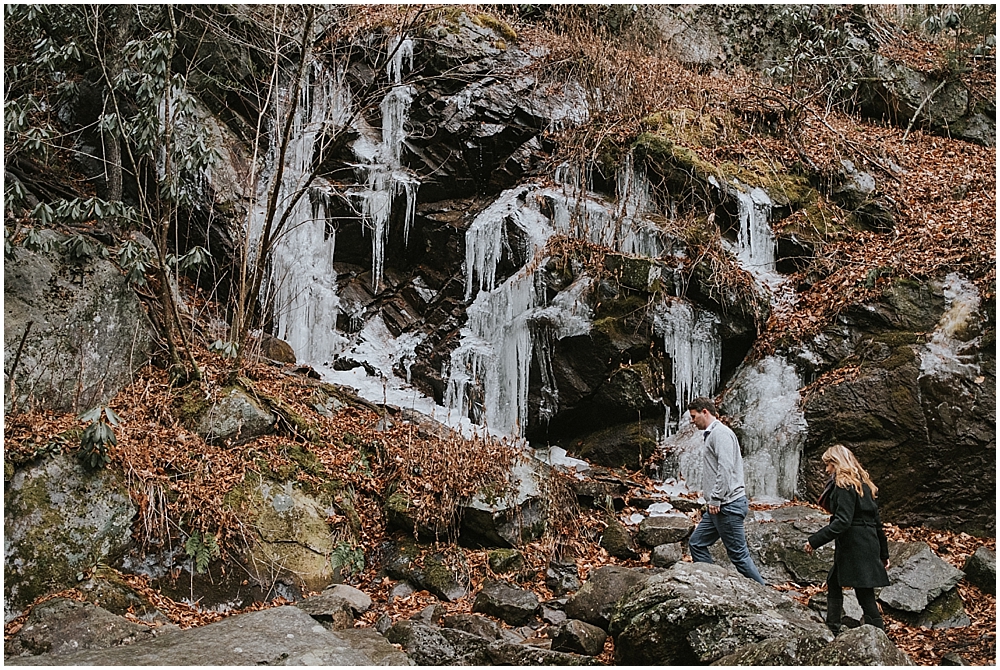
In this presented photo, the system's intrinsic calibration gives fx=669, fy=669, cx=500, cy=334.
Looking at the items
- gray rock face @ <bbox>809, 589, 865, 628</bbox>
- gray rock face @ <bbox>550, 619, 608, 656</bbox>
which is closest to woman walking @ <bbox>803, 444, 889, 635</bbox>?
gray rock face @ <bbox>809, 589, 865, 628</bbox>

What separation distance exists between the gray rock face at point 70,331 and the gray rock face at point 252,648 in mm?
2811

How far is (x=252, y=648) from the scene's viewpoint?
12.8 ft

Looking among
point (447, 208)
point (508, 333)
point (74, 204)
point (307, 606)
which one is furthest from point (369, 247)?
point (307, 606)

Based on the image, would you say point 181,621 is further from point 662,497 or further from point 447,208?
point 447,208

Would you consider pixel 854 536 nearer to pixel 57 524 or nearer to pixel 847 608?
pixel 847 608

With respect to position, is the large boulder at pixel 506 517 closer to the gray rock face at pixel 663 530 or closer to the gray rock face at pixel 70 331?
the gray rock face at pixel 663 530

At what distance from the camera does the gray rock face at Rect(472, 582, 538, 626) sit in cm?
501

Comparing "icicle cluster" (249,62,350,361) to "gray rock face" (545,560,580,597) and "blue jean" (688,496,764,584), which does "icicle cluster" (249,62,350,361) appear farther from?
"blue jean" (688,496,764,584)

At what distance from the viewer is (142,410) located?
618 centimetres

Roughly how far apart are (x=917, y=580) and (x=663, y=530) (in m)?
2.07

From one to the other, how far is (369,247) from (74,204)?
173 inches

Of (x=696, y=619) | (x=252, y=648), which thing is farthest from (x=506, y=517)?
(x=252, y=648)

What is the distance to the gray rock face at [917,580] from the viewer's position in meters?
4.98

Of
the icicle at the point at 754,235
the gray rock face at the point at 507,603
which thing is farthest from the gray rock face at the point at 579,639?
the icicle at the point at 754,235
